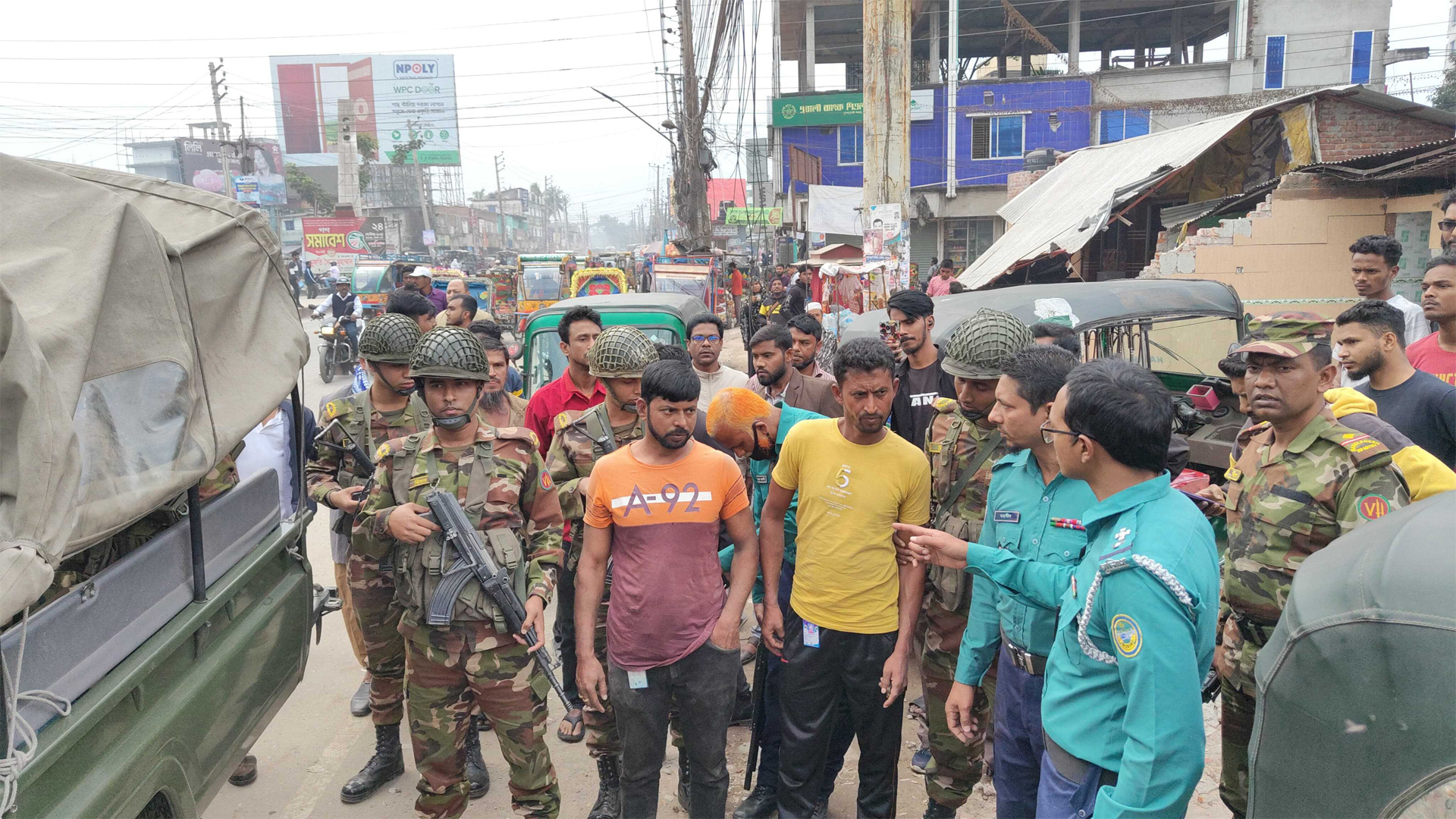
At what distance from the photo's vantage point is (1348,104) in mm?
11797

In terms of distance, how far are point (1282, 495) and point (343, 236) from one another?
6006 cm

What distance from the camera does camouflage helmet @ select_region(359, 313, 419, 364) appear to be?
3826 millimetres

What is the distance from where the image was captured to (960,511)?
10.4 feet

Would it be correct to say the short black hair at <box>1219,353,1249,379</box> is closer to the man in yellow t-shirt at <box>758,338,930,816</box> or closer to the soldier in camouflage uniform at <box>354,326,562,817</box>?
the man in yellow t-shirt at <box>758,338,930,816</box>

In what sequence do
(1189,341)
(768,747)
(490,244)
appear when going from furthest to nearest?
(490,244)
(1189,341)
(768,747)

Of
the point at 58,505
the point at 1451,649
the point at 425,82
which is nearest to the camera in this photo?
the point at 1451,649

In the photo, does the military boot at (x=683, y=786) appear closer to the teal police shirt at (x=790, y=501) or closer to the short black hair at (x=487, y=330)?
the teal police shirt at (x=790, y=501)

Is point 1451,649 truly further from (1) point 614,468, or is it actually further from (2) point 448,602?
(2) point 448,602

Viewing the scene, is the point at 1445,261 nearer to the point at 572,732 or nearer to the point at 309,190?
the point at 572,732

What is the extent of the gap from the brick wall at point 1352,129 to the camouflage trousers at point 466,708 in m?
12.9

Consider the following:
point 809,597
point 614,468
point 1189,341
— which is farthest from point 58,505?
point 1189,341

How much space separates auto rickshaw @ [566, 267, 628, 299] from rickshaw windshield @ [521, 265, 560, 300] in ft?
10.3

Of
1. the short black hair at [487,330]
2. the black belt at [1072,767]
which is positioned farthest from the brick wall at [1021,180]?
the black belt at [1072,767]

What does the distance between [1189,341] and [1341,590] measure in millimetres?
6369
